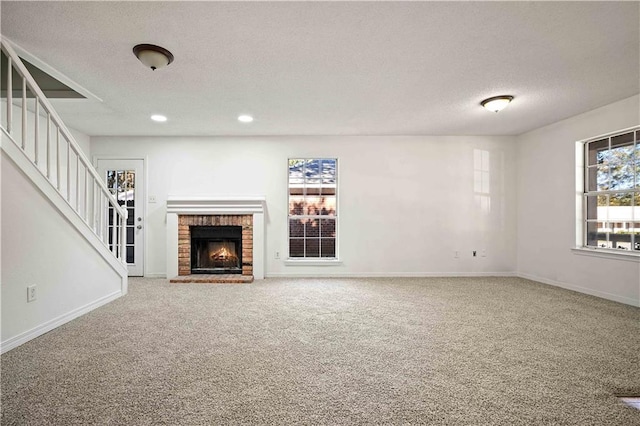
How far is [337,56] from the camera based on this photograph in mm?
2590

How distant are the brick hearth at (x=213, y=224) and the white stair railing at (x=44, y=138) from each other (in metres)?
0.93

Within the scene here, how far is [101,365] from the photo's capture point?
81.9 inches

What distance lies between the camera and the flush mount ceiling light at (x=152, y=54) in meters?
2.44

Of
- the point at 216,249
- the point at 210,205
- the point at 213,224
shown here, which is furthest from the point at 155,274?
the point at 210,205

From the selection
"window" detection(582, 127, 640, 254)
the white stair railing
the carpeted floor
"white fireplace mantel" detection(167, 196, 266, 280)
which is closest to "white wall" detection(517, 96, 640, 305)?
"window" detection(582, 127, 640, 254)

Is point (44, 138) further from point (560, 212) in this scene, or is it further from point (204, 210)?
point (560, 212)

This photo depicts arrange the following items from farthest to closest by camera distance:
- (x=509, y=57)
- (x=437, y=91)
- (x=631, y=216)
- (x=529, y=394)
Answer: (x=631, y=216) < (x=437, y=91) < (x=509, y=57) < (x=529, y=394)

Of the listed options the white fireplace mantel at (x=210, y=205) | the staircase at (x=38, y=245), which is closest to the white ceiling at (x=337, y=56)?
the staircase at (x=38, y=245)

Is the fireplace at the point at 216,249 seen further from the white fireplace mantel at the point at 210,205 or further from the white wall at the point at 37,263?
the white wall at the point at 37,263

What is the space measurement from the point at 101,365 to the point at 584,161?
590 cm

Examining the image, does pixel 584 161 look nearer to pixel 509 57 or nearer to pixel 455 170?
pixel 455 170

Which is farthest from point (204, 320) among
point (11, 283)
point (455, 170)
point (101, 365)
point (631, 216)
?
point (631, 216)

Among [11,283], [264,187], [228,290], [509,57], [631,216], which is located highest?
[509,57]

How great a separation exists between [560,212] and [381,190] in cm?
263
